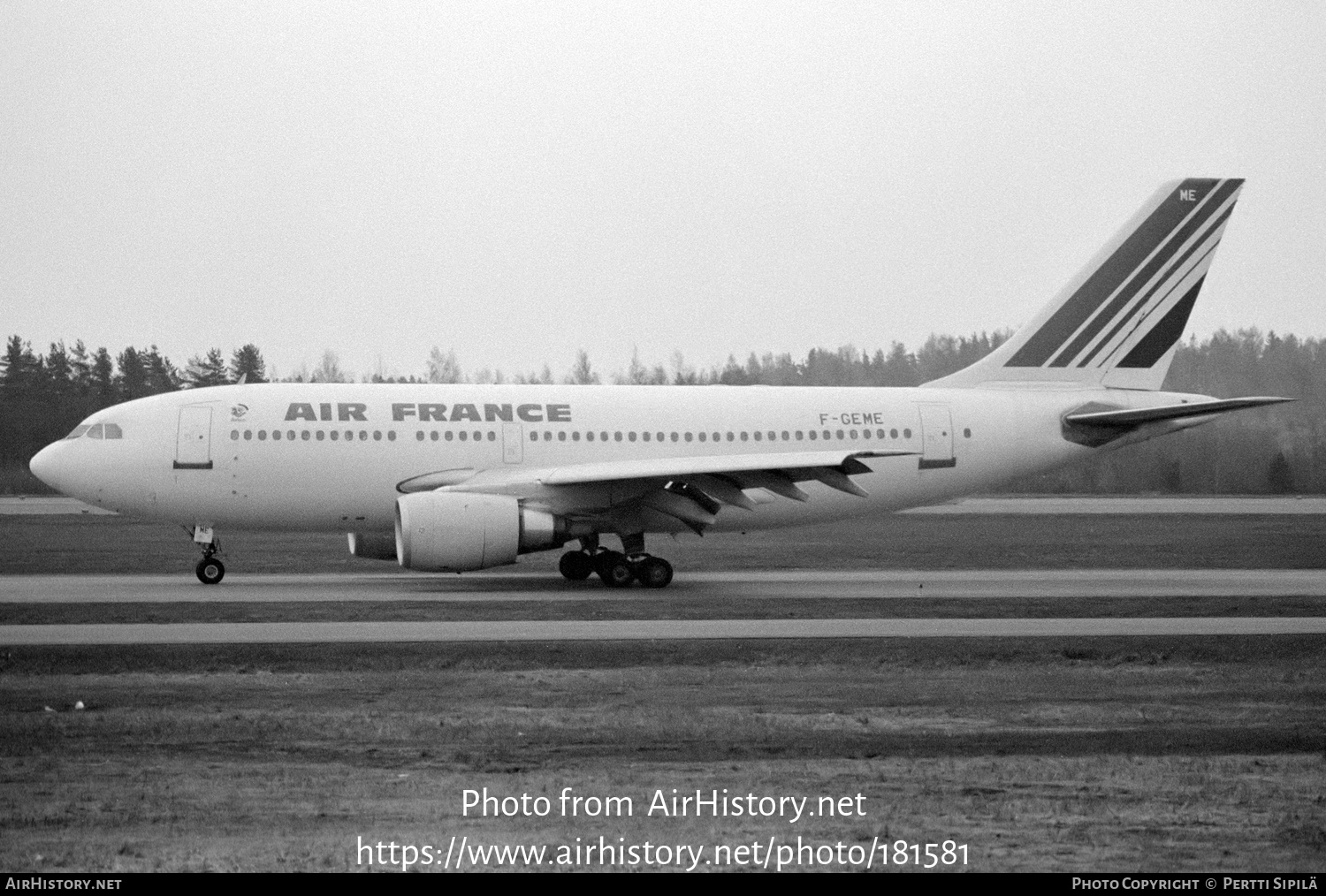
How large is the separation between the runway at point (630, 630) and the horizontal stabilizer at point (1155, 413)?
247 inches

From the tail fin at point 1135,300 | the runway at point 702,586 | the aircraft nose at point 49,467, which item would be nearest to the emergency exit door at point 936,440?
the tail fin at point 1135,300

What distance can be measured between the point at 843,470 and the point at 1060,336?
7.05 m

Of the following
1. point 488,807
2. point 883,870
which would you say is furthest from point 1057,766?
point 488,807

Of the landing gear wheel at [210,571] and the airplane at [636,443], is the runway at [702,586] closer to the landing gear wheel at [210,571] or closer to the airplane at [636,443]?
the landing gear wheel at [210,571]

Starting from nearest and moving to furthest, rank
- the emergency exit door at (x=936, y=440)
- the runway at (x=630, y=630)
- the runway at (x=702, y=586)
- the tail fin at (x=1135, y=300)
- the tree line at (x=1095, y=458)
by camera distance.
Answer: the runway at (x=630, y=630)
the runway at (x=702, y=586)
the emergency exit door at (x=936, y=440)
the tail fin at (x=1135, y=300)
the tree line at (x=1095, y=458)

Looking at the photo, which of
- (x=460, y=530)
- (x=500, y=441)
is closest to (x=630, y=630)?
(x=460, y=530)

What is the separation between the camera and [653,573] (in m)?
25.8

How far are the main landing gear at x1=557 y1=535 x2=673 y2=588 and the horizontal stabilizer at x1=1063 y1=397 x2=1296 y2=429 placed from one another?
842 centimetres

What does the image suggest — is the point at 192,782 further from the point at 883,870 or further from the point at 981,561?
the point at 981,561

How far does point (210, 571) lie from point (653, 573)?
7536 mm

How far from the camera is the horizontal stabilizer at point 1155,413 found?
2588cm

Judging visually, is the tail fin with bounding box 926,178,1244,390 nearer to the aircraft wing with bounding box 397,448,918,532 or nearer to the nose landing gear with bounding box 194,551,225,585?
the aircraft wing with bounding box 397,448,918,532

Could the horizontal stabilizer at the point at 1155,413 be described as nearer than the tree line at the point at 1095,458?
Yes

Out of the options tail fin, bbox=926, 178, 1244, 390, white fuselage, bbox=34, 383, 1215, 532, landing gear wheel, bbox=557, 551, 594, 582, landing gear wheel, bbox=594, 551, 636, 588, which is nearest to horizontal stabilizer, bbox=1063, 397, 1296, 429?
white fuselage, bbox=34, 383, 1215, 532
